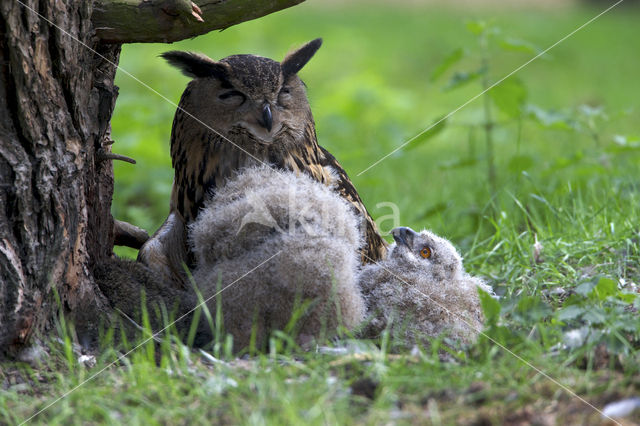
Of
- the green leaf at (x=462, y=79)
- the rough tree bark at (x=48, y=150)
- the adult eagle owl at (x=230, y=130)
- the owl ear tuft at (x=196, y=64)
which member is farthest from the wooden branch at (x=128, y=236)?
the green leaf at (x=462, y=79)

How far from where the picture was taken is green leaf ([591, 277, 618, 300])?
310cm

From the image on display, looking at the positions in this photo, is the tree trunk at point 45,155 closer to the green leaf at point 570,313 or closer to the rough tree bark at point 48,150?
the rough tree bark at point 48,150

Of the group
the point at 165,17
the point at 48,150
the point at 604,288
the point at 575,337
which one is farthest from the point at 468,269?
the point at 48,150

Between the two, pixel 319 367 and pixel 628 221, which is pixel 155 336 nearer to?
pixel 319 367

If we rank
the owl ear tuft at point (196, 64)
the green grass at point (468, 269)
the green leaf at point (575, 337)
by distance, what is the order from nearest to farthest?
the green grass at point (468, 269)
the green leaf at point (575, 337)
the owl ear tuft at point (196, 64)

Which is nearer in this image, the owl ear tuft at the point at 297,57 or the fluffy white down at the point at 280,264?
the fluffy white down at the point at 280,264

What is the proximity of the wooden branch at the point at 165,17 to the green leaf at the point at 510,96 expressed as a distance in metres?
2.26

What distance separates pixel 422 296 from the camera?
11.1 feet

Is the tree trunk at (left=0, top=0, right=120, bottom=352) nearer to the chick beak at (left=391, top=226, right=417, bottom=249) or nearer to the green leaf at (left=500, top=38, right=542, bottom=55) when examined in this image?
the chick beak at (left=391, top=226, right=417, bottom=249)

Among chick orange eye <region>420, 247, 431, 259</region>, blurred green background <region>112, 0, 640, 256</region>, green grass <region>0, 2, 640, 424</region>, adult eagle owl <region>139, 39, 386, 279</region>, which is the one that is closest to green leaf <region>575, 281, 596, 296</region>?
green grass <region>0, 2, 640, 424</region>

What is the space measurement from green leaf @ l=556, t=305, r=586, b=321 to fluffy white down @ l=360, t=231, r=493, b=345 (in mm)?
449

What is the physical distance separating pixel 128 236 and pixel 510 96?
8.93ft

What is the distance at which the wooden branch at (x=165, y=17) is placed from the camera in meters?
3.07

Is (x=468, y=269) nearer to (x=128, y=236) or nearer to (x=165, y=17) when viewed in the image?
(x=128, y=236)
